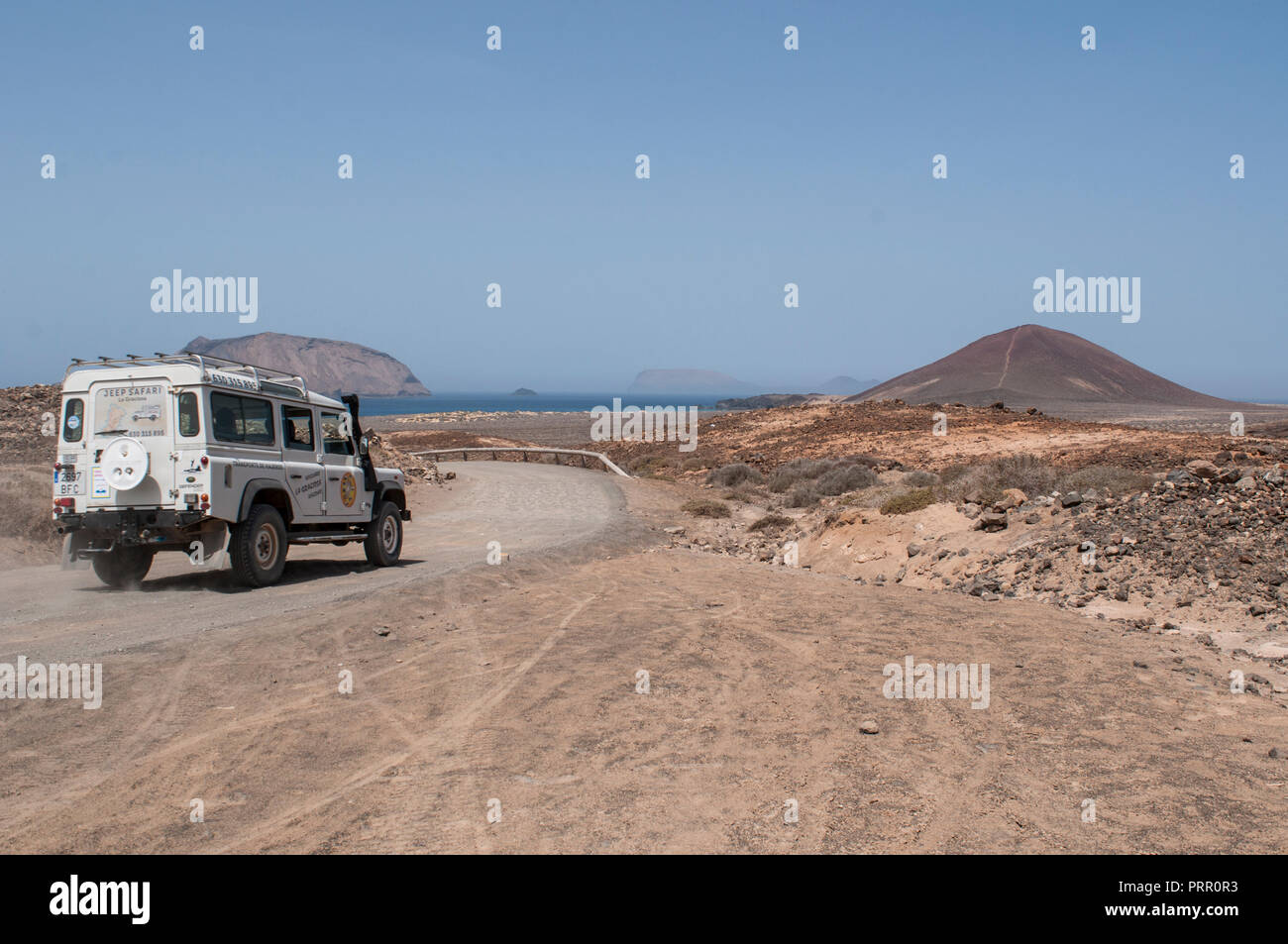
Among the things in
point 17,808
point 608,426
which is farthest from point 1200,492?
point 608,426

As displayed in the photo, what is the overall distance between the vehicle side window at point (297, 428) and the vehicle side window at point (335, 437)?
341 mm

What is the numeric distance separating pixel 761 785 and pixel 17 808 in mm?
4316

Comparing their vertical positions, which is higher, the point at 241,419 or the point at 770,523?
the point at 241,419

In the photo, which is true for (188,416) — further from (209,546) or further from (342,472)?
(342,472)

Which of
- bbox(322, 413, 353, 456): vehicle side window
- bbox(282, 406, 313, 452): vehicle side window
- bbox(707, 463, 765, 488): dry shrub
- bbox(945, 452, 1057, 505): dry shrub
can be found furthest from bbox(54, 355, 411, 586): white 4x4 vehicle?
bbox(707, 463, 765, 488): dry shrub

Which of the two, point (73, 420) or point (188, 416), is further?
point (73, 420)

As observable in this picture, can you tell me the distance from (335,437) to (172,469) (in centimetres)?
305

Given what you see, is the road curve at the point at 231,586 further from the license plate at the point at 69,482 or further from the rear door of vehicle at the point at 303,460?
the license plate at the point at 69,482

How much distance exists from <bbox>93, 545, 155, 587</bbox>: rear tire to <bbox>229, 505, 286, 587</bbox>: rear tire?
1.19 metres

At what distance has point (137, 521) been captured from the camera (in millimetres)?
10875

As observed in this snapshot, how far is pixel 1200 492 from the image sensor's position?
13570 mm

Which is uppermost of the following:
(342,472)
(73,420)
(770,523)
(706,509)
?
(73,420)

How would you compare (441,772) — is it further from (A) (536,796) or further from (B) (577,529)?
(B) (577,529)

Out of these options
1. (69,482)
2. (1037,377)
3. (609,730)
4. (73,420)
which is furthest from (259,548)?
(1037,377)
